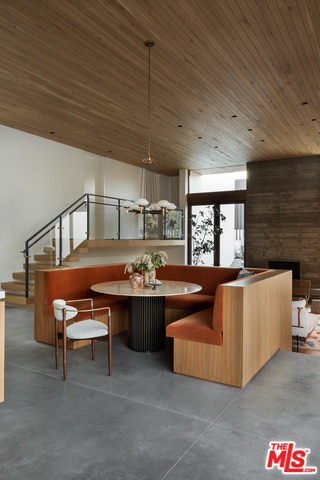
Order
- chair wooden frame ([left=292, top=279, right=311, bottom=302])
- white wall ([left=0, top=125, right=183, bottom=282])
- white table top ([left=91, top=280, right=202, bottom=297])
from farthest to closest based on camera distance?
white wall ([left=0, top=125, right=183, bottom=282]), chair wooden frame ([left=292, top=279, right=311, bottom=302]), white table top ([left=91, top=280, right=202, bottom=297])

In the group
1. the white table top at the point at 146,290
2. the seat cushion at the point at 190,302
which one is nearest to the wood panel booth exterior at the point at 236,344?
the white table top at the point at 146,290

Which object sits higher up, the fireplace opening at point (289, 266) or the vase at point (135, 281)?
the vase at point (135, 281)

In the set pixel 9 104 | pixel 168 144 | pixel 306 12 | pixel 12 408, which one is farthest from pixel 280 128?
pixel 12 408

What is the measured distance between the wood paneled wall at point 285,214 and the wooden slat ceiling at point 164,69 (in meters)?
1.90

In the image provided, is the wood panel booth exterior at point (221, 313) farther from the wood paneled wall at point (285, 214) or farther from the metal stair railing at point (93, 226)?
the wood paneled wall at point (285, 214)

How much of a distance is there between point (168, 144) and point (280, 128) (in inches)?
104

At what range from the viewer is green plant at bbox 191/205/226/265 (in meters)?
11.6

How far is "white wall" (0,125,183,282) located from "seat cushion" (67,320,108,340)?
16.9 ft

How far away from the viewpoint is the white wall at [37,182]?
8.17 metres

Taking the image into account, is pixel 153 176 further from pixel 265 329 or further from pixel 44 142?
pixel 265 329

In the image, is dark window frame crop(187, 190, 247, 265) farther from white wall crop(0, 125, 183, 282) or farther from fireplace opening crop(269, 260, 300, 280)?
white wall crop(0, 125, 183, 282)

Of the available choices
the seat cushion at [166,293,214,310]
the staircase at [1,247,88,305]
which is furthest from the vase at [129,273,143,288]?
the staircase at [1,247,88,305]

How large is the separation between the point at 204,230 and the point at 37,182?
18.2 ft

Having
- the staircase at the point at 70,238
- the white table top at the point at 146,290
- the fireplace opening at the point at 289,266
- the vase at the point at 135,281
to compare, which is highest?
the staircase at the point at 70,238
